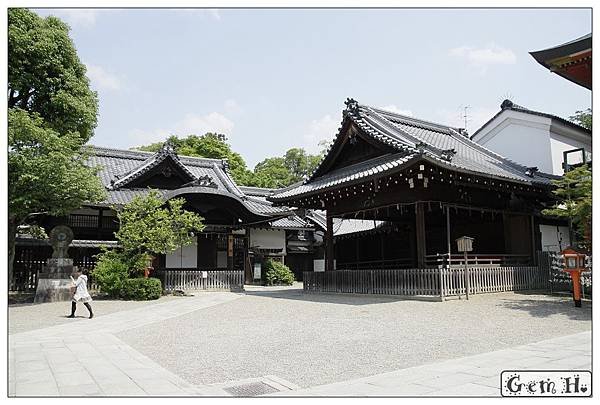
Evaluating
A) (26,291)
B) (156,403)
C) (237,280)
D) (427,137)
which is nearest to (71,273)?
(26,291)

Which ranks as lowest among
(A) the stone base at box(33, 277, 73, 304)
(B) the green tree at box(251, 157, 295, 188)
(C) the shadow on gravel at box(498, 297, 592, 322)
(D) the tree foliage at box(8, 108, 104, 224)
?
(C) the shadow on gravel at box(498, 297, 592, 322)

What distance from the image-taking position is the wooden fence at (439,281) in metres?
12.0

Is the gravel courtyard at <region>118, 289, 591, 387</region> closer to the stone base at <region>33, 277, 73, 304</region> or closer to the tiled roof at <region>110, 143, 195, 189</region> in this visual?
the stone base at <region>33, 277, 73, 304</region>

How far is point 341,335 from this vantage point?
794 centimetres

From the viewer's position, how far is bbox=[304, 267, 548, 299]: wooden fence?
1197cm

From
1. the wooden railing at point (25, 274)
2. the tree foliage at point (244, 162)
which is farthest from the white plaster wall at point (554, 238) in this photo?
the tree foliage at point (244, 162)

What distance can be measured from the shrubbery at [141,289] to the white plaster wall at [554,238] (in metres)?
11.1

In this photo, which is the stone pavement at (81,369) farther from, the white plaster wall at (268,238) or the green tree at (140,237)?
the white plaster wall at (268,238)

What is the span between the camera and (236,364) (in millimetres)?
6086

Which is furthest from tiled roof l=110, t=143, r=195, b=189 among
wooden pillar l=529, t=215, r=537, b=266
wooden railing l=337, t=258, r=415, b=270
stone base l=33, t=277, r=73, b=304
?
wooden pillar l=529, t=215, r=537, b=266

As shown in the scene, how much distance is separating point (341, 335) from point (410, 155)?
18.7 feet

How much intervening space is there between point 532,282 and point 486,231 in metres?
2.87

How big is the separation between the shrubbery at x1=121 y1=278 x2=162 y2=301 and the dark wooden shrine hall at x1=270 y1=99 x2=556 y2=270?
16.2 feet

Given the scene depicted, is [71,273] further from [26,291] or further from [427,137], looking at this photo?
[427,137]
